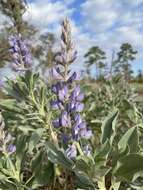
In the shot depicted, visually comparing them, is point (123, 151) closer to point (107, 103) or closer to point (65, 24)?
point (65, 24)

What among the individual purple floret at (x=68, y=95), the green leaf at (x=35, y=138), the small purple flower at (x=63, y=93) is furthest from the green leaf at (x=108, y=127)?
the green leaf at (x=35, y=138)

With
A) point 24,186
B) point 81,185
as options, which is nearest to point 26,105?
point 24,186

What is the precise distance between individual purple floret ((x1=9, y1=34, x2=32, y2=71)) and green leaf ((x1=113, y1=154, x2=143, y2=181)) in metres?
0.97

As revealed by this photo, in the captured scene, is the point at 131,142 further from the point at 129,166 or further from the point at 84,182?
the point at 84,182

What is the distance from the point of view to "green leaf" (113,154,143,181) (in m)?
1.91

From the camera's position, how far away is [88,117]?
4.13m

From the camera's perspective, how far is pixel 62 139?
6.90 ft

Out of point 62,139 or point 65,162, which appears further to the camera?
point 62,139

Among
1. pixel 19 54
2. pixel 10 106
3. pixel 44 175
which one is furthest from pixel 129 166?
pixel 10 106

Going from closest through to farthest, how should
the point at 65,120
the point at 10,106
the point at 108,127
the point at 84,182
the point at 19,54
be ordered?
1. the point at 65,120
2. the point at 84,182
3. the point at 108,127
4. the point at 19,54
5. the point at 10,106

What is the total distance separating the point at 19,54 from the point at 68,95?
844 millimetres

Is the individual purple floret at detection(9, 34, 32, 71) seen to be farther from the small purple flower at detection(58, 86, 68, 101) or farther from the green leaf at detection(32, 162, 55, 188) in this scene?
the small purple flower at detection(58, 86, 68, 101)

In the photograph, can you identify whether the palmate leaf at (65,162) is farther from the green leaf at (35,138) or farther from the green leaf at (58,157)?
the green leaf at (35,138)

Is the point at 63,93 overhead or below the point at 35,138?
overhead
